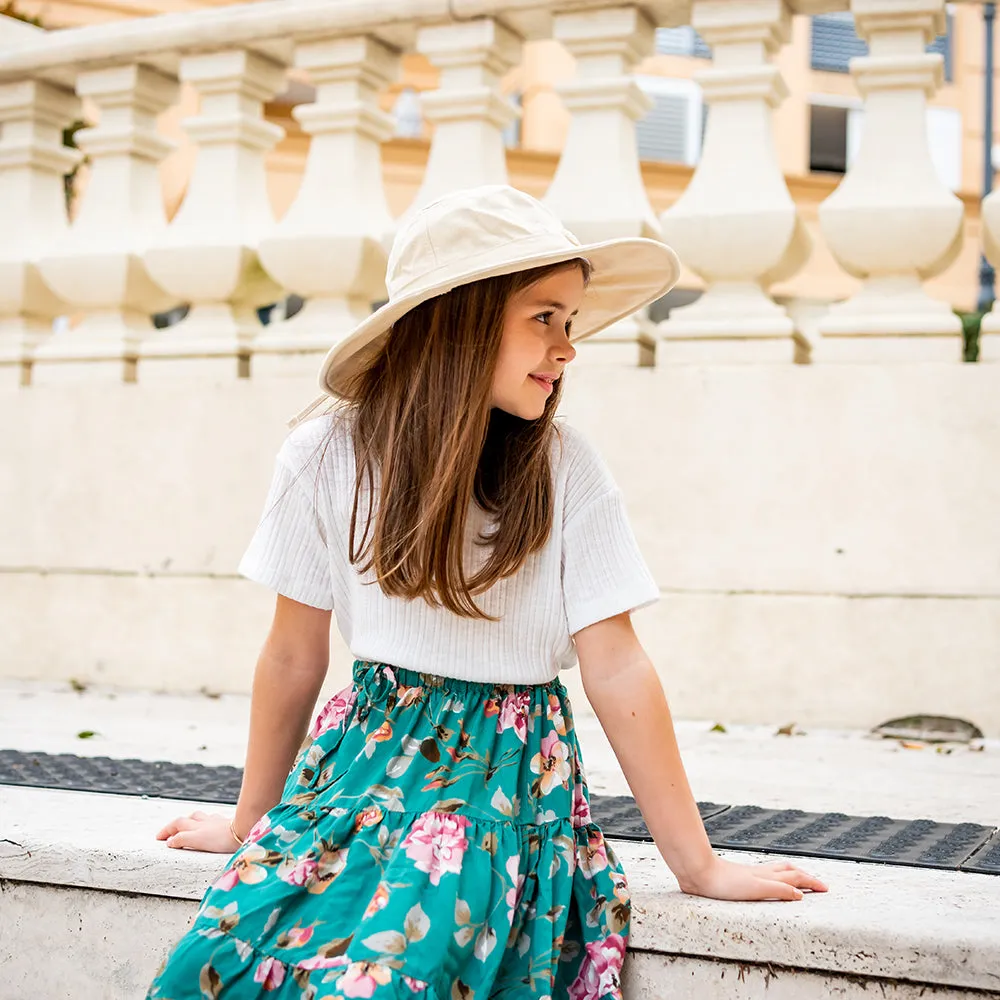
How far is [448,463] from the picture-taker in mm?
2041

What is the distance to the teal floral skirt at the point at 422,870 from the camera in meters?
1.86

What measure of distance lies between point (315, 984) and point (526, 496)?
722 mm

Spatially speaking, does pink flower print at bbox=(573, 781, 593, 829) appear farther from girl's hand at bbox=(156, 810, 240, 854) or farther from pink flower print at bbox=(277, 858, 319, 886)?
girl's hand at bbox=(156, 810, 240, 854)

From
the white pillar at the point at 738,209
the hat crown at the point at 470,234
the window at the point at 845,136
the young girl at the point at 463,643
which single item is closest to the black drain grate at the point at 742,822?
the young girl at the point at 463,643

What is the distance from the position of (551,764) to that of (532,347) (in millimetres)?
606

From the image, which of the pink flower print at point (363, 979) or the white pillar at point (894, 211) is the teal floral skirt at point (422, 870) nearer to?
the pink flower print at point (363, 979)

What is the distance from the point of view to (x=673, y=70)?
87.1ft

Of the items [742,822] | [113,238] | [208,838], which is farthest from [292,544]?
[113,238]

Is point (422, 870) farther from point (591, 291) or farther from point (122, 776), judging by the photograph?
point (122, 776)

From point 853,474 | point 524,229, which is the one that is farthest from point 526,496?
point 853,474

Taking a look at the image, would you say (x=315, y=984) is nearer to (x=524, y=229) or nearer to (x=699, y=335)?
(x=524, y=229)

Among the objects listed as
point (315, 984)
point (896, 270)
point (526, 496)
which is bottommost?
point (315, 984)

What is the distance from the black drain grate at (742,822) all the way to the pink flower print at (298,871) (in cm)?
72

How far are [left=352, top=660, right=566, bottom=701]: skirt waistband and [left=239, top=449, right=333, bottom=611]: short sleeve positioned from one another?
0.14 meters
